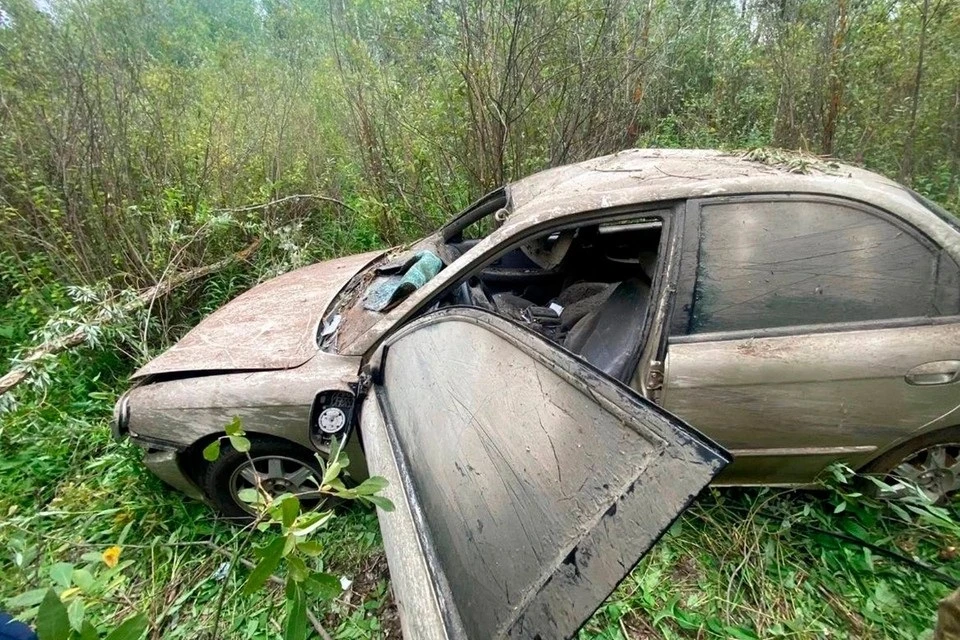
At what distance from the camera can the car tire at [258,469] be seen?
2.04 meters

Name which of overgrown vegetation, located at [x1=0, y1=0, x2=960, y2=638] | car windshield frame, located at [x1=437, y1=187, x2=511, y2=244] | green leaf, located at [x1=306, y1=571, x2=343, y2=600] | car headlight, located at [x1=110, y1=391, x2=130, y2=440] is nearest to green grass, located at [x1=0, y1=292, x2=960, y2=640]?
overgrown vegetation, located at [x1=0, y1=0, x2=960, y2=638]

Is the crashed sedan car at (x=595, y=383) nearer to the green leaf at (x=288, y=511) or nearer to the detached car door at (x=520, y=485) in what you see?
the detached car door at (x=520, y=485)

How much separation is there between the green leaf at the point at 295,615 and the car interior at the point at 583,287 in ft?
4.13

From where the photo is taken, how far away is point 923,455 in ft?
6.38

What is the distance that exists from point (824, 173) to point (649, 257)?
755mm

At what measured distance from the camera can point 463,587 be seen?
37.3 inches

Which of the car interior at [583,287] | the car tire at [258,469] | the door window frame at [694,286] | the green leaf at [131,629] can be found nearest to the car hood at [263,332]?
the car tire at [258,469]

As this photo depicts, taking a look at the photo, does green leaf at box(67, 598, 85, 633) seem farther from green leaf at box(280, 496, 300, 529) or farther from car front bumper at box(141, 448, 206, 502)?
car front bumper at box(141, 448, 206, 502)

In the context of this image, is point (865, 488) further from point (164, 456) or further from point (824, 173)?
point (164, 456)

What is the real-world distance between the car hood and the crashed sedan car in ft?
0.05

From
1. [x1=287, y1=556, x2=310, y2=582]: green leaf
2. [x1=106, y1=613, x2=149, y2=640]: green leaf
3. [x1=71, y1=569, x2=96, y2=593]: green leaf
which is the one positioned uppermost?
[x1=106, y1=613, x2=149, y2=640]: green leaf

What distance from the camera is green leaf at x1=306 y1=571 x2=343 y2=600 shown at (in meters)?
0.94

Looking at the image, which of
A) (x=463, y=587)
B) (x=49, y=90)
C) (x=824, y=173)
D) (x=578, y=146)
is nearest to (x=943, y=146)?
(x=578, y=146)

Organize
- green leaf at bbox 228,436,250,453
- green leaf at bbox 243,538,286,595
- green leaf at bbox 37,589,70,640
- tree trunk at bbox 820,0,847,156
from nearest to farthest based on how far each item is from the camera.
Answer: green leaf at bbox 37,589,70,640 < green leaf at bbox 243,538,286,595 < green leaf at bbox 228,436,250,453 < tree trunk at bbox 820,0,847,156
